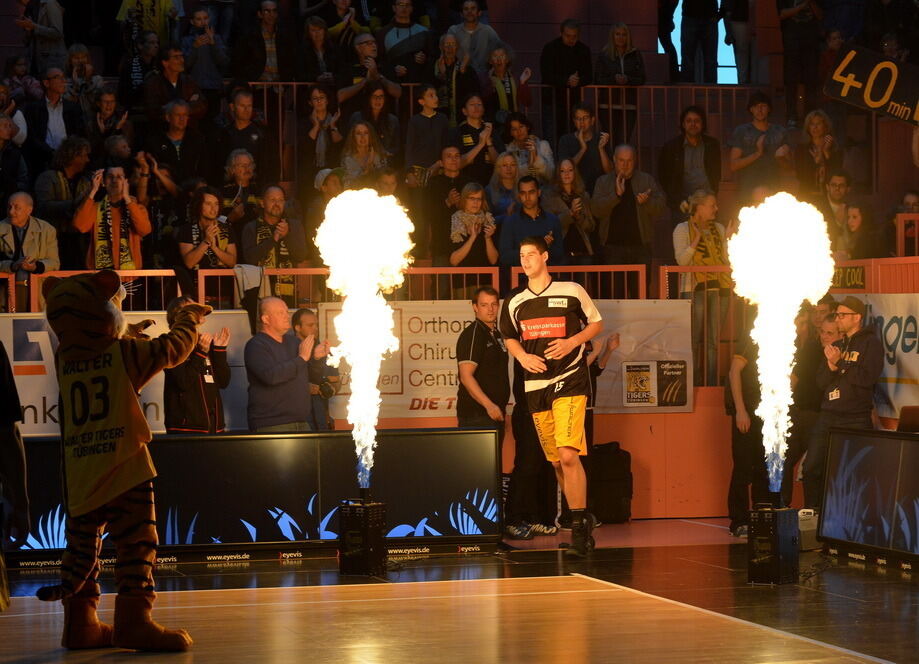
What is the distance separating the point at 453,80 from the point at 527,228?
294cm

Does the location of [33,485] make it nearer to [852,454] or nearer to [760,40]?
[852,454]

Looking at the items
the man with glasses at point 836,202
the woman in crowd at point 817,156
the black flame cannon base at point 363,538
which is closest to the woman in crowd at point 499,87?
the woman in crowd at point 817,156

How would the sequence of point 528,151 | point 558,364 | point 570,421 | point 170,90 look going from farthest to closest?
point 528,151 < point 170,90 < point 558,364 < point 570,421

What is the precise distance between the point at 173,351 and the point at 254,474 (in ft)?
11.8

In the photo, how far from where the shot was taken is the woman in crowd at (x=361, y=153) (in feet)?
50.4

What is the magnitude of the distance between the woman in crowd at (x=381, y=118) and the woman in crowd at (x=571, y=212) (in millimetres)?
1839

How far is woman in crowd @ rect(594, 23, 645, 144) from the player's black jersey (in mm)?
6902

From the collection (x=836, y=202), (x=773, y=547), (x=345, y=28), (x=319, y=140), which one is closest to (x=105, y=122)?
(x=319, y=140)

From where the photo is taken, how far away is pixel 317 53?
17.1 m

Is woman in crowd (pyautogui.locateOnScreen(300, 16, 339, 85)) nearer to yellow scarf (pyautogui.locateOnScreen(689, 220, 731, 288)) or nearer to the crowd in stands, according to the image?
the crowd in stands

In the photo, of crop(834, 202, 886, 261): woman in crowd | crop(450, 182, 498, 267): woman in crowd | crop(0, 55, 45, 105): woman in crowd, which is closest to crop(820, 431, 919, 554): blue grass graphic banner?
crop(450, 182, 498, 267): woman in crowd

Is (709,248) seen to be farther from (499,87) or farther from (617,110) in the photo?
(617,110)

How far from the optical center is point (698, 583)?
34.0 feet

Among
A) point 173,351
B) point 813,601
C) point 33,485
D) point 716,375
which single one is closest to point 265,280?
point 33,485
